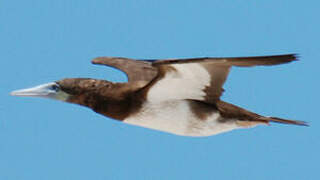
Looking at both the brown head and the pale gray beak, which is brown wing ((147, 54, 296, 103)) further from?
the pale gray beak

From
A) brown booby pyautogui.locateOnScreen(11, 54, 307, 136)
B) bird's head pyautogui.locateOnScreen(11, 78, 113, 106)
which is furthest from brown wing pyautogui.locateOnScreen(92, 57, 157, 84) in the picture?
bird's head pyautogui.locateOnScreen(11, 78, 113, 106)

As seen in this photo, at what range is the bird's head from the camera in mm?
8117

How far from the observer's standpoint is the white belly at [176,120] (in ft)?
25.8

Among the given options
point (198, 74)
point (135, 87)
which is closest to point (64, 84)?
point (135, 87)

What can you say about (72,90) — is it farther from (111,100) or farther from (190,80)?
(190,80)

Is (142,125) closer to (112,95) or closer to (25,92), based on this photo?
(112,95)

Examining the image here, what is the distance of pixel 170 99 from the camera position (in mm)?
7922

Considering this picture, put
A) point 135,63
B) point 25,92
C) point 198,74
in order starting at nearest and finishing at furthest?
point 198,74 < point 25,92 < point 135,63

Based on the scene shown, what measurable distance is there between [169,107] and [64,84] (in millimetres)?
1130

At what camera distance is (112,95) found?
799 cm

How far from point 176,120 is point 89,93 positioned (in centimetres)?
92

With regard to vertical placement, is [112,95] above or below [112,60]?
below

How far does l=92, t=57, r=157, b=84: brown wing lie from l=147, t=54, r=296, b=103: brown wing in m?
1.11

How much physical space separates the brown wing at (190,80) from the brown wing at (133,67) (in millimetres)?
1106
